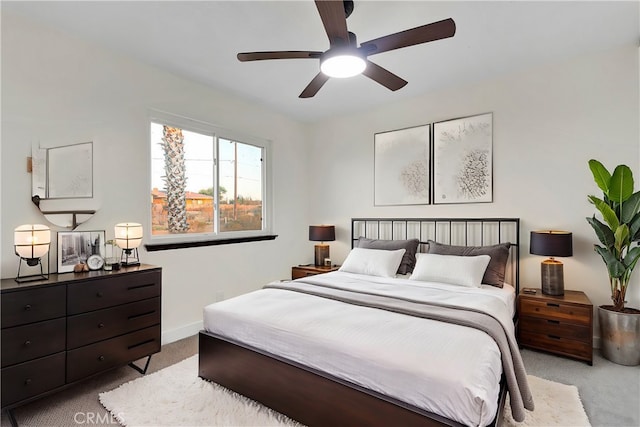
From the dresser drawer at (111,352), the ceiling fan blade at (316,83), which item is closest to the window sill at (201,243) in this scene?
the dresser drawer at (111,352)

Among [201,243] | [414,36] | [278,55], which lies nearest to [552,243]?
[414,36]

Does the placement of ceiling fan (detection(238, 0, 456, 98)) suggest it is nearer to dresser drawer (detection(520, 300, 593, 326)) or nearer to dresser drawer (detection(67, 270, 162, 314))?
dresser drawer (detection(67, 270, 162, 314))

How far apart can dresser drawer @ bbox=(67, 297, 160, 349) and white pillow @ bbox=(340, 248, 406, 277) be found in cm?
196

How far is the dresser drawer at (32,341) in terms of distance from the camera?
1.86 m

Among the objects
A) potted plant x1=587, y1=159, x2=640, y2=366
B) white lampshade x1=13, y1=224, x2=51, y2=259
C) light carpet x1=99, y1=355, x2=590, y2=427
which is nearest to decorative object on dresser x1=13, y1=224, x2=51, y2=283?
white lampshade x1=13, y1=224, x2=51, y2=259

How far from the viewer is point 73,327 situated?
2.14m

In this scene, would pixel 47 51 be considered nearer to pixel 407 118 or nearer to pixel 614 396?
pixel 407 118

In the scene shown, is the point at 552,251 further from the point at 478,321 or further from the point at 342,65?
the point at 342,65

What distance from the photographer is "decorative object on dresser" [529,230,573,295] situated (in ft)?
9.36

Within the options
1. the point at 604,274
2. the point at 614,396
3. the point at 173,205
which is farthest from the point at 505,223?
the point at 173,205

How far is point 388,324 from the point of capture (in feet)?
6.27

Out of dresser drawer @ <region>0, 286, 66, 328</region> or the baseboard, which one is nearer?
dresser drawer @ <region>0, 286, 66, 328</region>

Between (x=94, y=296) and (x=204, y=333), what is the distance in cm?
79

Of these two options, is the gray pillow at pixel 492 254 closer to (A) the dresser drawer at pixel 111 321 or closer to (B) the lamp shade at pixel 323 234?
(B) the lamp shade at pixel 323 234
